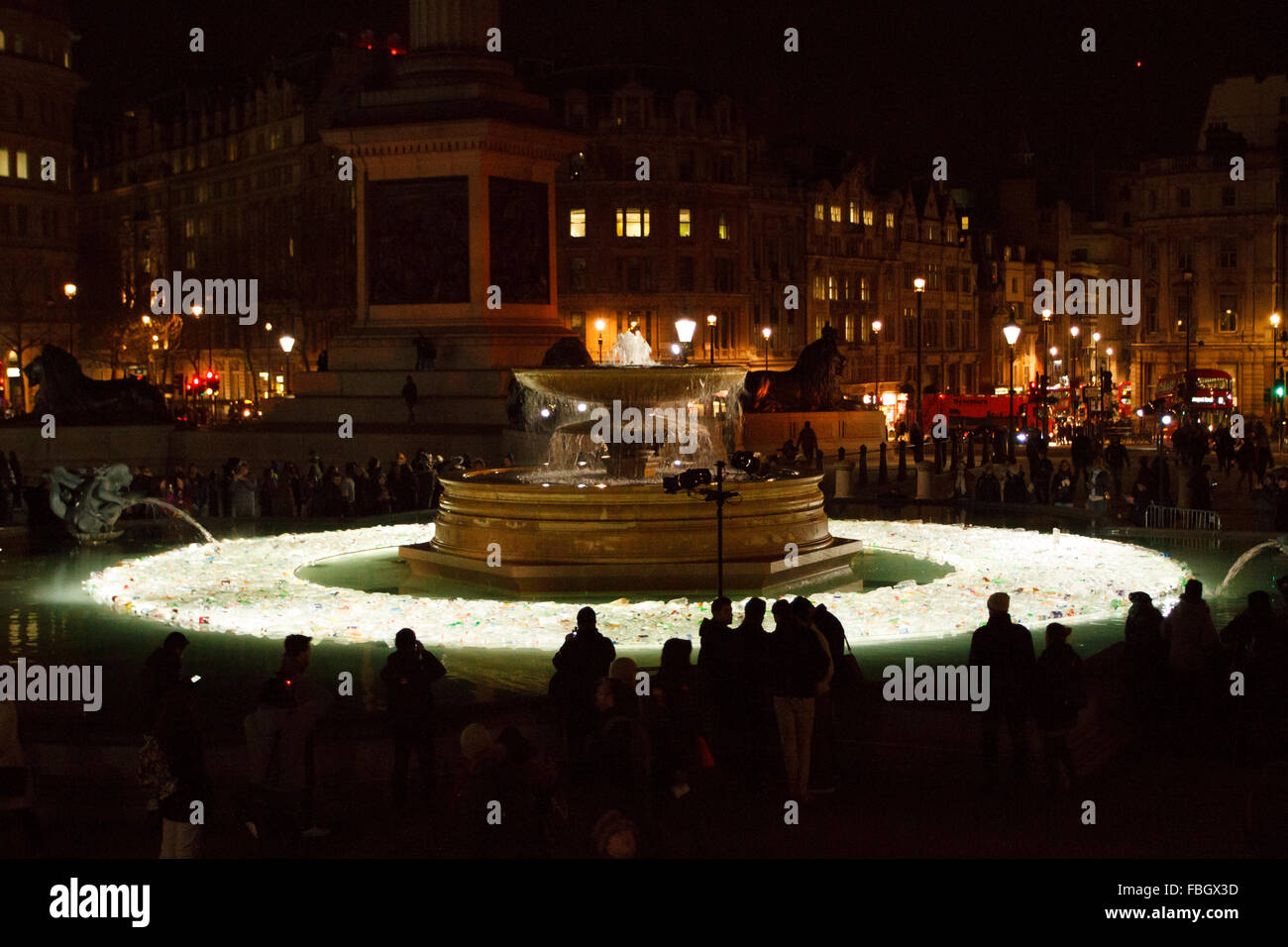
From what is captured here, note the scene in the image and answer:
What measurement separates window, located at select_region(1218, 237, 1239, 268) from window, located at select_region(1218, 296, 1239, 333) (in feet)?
6.10

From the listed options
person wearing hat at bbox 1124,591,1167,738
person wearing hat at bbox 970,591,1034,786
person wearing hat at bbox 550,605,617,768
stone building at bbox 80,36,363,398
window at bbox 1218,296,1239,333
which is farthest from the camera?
window at bbox 1218,296,1239,333

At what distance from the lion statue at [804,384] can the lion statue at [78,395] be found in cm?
1452

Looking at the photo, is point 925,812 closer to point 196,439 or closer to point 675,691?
point 675,691

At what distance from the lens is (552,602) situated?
17.3 meters

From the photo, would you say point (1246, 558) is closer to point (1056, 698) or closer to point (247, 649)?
point (1056, 698)

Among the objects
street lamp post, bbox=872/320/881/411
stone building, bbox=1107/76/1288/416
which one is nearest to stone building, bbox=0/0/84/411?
street lamp post, bbox=872/320/881/411

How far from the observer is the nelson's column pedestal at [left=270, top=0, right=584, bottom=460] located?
129 ft

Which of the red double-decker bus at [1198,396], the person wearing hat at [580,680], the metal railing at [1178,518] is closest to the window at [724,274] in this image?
the red double-decker bus at [1198,396]

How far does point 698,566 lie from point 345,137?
24.8m

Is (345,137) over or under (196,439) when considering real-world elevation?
over

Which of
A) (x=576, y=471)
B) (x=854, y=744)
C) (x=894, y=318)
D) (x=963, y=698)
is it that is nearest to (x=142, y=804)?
(x=854, y=744)

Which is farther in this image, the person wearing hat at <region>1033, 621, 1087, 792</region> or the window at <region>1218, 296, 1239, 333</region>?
the window at <region>1218, 296, 1239, 333</region>

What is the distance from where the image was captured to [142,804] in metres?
10.3

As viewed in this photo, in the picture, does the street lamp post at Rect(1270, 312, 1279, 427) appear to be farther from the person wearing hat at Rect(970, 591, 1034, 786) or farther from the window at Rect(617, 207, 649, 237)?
the person wearing hat at Rect(970, 591, 1034, 786)
